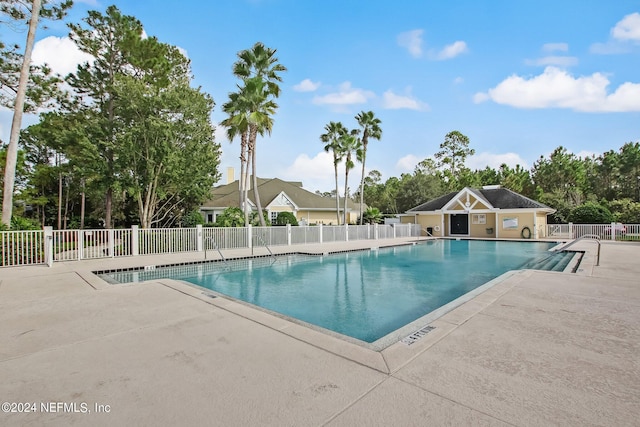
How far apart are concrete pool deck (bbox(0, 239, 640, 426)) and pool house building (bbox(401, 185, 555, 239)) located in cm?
2097

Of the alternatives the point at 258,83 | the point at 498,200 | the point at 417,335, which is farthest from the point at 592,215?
the point at 417,335

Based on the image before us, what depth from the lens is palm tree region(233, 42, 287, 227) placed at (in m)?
16.5

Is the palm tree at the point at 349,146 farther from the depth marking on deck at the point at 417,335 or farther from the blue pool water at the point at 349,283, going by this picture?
the depth marking on deck at the point at 417,335

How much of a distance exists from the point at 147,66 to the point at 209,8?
852cm

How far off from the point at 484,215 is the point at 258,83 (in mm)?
19911

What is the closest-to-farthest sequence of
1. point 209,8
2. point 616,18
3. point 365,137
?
1. point 616,18
2. point 209,8
3. point 365,137

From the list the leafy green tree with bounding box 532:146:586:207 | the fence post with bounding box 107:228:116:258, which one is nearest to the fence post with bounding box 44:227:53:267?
the fence post with bounding box 107:228:116:258

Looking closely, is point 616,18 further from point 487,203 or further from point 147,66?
point 147,66

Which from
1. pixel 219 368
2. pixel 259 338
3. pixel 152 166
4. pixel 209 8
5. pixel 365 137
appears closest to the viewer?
pixel 219 368

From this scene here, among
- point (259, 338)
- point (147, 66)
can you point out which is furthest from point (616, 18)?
point (147, 66)

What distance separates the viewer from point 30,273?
8.02 metres

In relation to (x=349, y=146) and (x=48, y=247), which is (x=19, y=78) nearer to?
(x=48, y=247)

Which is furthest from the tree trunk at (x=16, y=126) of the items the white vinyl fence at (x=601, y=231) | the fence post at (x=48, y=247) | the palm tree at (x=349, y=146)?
the white vinyl fence at (x=601, y=231)

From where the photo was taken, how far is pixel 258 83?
16.5 meters
